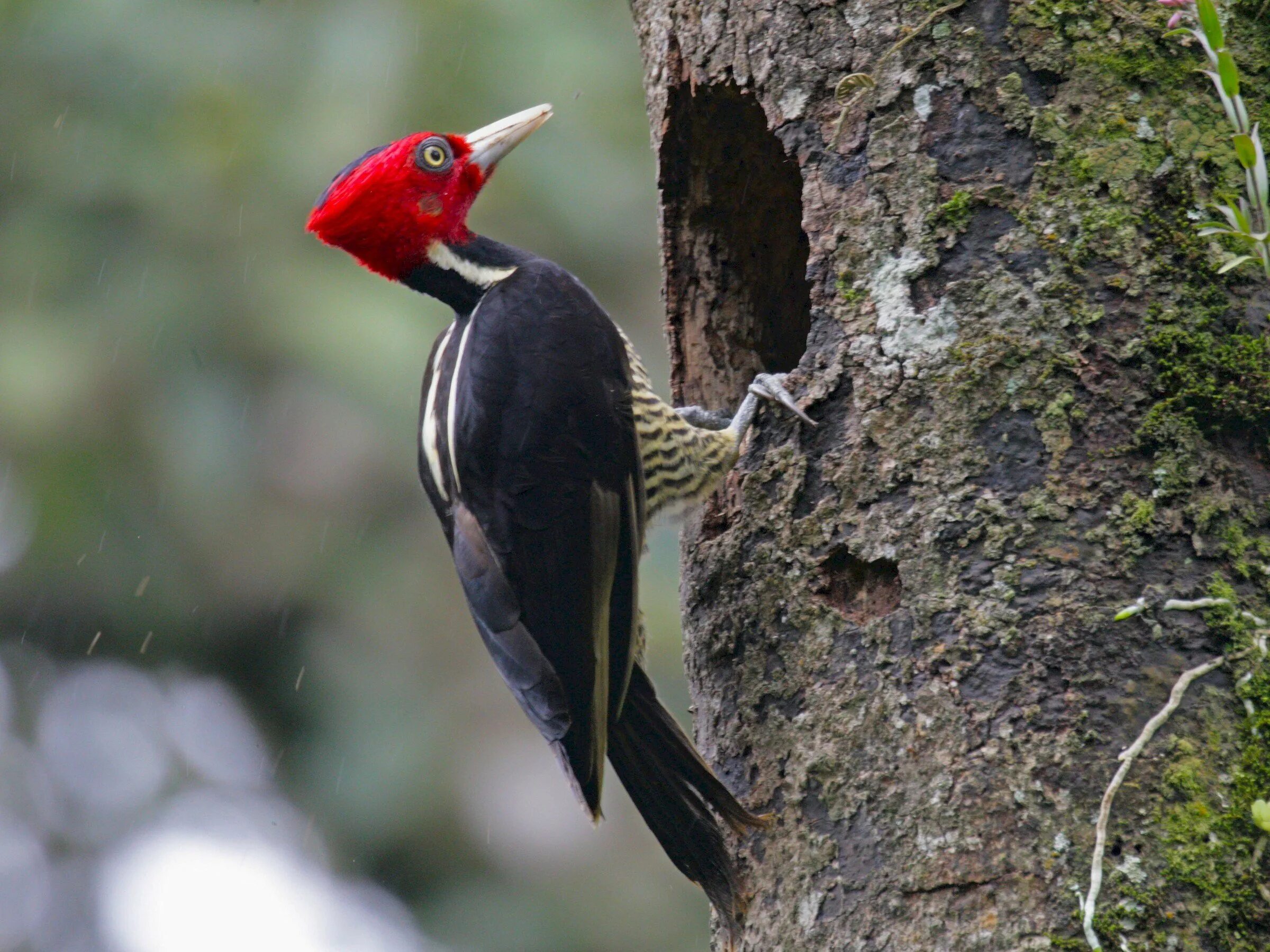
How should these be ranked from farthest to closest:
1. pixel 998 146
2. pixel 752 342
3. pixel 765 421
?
pixel 752 342 < pixel 765 421 < pixel 998 146

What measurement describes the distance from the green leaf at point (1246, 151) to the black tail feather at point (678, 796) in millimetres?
1327

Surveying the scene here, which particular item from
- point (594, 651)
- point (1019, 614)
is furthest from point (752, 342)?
point (1019, 614)

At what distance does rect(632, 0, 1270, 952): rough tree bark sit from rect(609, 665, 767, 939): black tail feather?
0.06m

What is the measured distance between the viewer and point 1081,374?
2383 millimetres

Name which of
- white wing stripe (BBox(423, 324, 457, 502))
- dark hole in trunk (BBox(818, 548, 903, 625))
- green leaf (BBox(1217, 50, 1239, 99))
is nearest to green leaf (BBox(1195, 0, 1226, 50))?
green leaf (BBox(1217, 50, 1239, 99))

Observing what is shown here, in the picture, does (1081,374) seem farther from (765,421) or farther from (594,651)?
(594,651)

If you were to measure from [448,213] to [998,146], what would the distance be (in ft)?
5.43

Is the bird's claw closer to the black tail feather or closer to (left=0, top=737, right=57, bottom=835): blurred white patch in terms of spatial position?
the black tail feather

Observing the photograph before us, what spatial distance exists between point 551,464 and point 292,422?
4525mm

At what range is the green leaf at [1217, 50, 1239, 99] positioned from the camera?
202cm

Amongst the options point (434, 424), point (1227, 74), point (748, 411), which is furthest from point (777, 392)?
point (1227, 74)

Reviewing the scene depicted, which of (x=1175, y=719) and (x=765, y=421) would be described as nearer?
(x=1175, y=719)

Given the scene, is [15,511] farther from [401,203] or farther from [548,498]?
[548,498]

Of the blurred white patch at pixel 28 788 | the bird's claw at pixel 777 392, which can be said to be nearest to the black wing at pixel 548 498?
the bird's claw at pixel 777 392
